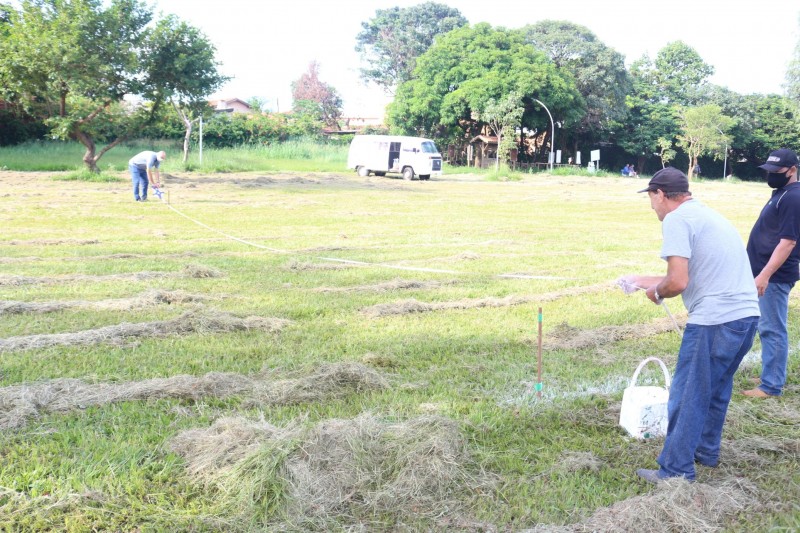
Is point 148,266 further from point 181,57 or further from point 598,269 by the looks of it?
point 181,57

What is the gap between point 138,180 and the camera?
18.5 m

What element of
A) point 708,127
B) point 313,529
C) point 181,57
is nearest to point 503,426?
point 313,529

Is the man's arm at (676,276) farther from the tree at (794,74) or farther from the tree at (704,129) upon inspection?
the tree at (704,129)

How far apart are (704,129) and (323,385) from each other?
178 ft

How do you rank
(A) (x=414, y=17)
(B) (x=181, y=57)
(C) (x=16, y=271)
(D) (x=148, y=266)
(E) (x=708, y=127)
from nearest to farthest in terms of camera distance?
(C) (x=16, y=271)
(D) (x=148, y=266)
(B) (x=181, y=57)
(E) (x=708, y=127)
(A) (x=414, y=17)

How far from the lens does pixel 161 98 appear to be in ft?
86.2

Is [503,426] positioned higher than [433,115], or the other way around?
[433,115]

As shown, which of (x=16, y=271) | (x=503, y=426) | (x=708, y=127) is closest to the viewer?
(x=503, y=426)

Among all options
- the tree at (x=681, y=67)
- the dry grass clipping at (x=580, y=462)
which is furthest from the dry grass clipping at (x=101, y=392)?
the tree at (x=681, y=67)

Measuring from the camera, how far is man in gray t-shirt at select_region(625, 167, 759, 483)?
351 cm

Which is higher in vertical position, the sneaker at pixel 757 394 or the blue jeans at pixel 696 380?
the blue jeans at pixel 696 380

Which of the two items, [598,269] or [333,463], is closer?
[333,463]

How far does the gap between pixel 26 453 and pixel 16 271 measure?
6169mm

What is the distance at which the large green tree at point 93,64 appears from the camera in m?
23.2
